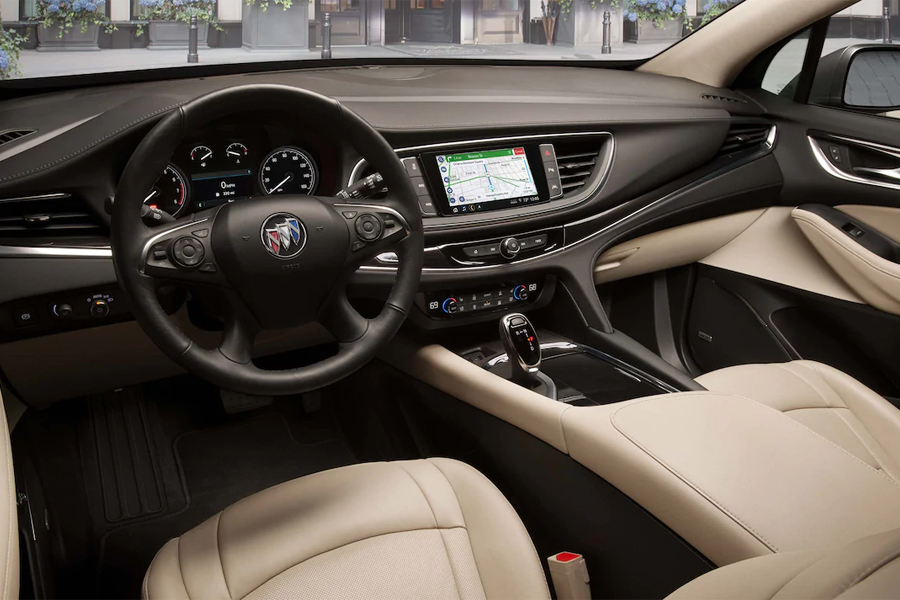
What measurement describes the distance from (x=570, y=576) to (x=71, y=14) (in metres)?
1.46

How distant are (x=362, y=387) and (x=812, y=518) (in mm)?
1204

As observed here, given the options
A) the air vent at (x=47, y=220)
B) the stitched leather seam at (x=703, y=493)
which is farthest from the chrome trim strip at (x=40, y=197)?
the stitched leather seam at (x=703, y=493)

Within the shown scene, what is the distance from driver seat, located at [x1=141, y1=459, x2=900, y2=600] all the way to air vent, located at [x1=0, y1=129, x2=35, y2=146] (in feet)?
2.46

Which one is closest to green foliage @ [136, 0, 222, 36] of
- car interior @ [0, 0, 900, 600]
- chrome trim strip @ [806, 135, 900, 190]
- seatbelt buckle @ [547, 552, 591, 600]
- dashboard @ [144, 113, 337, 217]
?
car interior @ [0, 0, 900, 600]

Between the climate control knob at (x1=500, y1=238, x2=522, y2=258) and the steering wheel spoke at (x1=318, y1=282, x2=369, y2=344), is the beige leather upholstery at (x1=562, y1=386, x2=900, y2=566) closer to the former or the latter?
the steering wheel spoke at (x1=318, y1=282, x2=369, y2=344)

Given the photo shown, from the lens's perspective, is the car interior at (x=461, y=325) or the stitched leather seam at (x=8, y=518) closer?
the stitched leather seam at (x=8, y=518)

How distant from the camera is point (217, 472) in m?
2.05

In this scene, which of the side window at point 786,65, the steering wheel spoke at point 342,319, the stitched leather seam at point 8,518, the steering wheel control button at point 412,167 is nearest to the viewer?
the stitched leather seam at point 8,518

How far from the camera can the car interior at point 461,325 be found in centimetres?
115

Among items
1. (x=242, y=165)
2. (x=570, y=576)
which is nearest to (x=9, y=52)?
(x=242, y=165)

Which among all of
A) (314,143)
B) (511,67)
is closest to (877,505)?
(314,143)

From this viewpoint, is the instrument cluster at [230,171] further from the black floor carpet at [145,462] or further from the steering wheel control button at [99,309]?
the black floor carpet at [145,462]

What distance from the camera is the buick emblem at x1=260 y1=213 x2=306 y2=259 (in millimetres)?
1192

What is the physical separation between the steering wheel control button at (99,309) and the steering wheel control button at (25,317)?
0.09m
